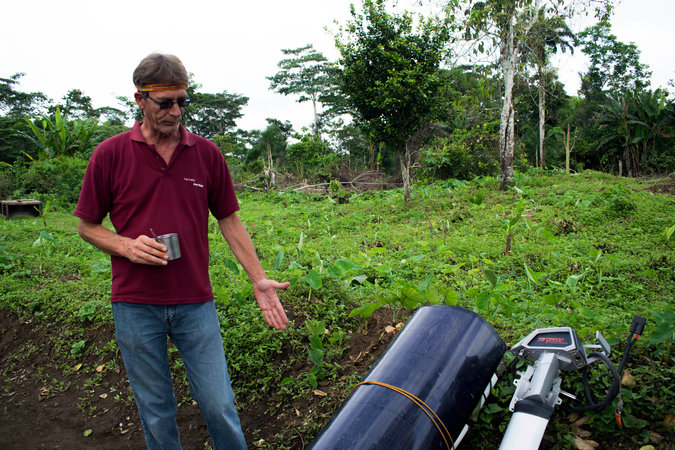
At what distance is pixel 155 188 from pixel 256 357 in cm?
160

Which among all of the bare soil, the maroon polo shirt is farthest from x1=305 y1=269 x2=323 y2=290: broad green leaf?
the maroon polo shirt

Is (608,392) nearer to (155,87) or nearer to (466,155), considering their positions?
(155,87)

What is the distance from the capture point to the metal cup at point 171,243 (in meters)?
1.56

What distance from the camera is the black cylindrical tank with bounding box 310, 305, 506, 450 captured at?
151cm

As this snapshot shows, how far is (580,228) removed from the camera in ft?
19.3

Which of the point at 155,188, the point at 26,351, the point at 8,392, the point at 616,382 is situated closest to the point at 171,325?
the point at 155,188

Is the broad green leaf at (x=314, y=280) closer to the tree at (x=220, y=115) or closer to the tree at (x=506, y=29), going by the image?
the tree at (x=506, y=29)

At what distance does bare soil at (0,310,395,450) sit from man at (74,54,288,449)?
2.43ft

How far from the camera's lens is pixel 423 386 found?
162 cm

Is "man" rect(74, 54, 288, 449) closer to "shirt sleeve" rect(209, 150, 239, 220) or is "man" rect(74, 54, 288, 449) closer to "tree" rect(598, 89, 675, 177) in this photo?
"shirt sleeve" rect(209, 150, 239, 220)

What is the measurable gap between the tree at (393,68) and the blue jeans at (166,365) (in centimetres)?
812

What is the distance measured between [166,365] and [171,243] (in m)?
0.55

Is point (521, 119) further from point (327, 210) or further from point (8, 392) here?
point (8, 392)

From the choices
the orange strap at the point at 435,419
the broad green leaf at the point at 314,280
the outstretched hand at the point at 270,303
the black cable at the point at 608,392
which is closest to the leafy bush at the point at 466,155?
the broad green leaf at the point at 314,280
